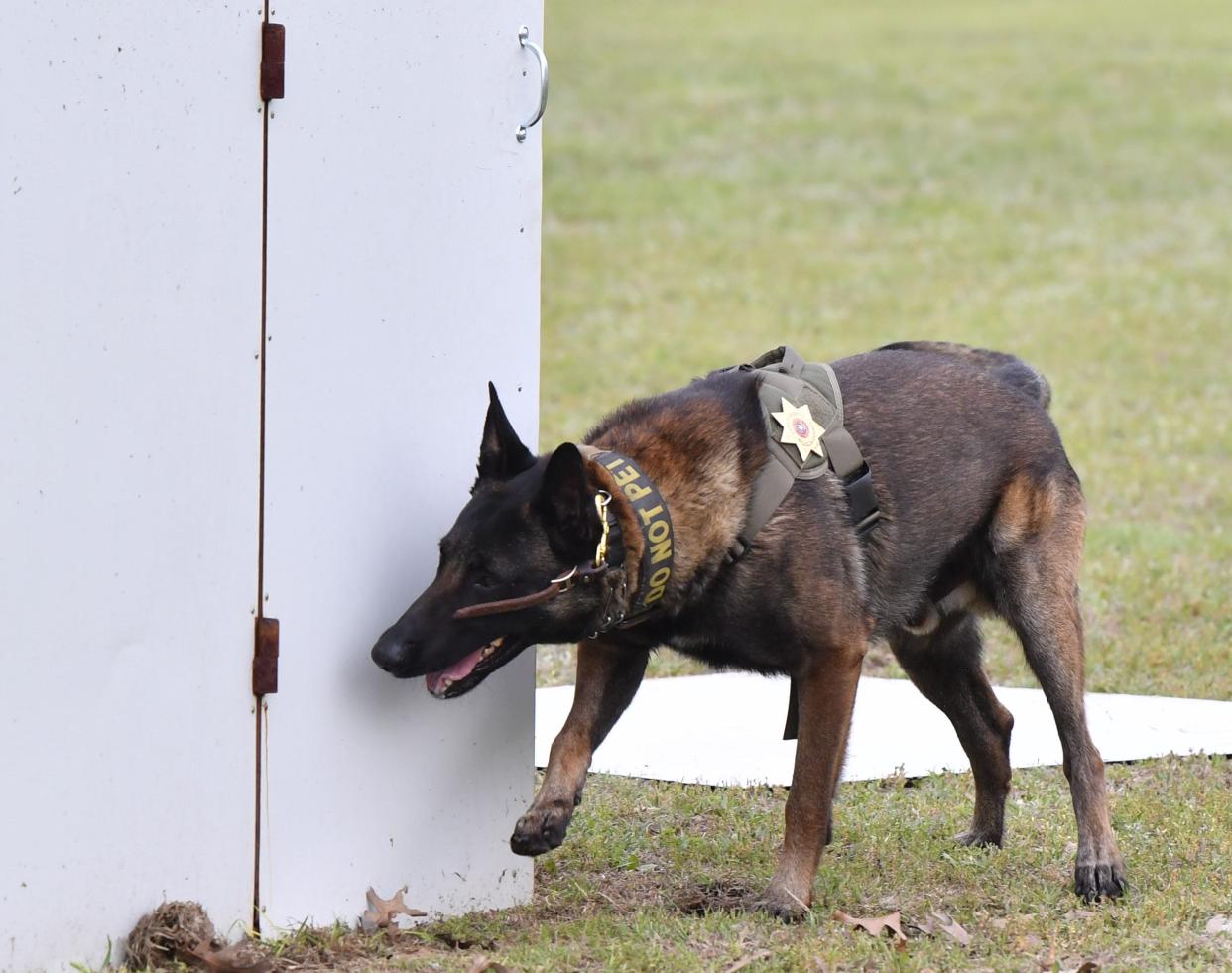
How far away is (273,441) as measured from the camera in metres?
3.90

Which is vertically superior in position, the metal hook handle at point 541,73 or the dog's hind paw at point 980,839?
the metal hook handle at point 541,73

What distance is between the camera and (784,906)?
4.31 meters

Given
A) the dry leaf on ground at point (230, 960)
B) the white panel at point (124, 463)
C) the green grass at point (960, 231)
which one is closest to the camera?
the white panel at point (124, 463)

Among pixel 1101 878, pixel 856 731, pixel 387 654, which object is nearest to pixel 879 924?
pixel 1101 878

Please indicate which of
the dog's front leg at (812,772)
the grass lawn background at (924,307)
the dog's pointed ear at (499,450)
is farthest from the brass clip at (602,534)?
the grass lawn background at (924,307)

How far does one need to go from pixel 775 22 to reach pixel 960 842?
85.0ft

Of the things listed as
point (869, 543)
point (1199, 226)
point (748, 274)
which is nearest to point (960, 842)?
point (869, 543)

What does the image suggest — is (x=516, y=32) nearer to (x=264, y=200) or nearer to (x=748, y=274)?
(x=264, y=200)

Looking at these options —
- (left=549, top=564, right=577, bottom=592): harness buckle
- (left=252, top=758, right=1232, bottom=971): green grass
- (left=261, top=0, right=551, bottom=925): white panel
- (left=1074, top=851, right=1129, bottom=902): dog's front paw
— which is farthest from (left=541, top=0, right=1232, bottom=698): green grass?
(left=549, top=564, right=577, bottom=592): harness buckle

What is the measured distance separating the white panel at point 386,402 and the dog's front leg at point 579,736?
0.15 m

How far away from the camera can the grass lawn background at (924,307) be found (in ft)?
14.2

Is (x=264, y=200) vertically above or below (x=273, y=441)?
above

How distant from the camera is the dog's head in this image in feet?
13.0

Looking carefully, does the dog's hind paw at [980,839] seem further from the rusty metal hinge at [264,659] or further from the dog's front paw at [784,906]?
the rusty metal hinge at [264,659]
